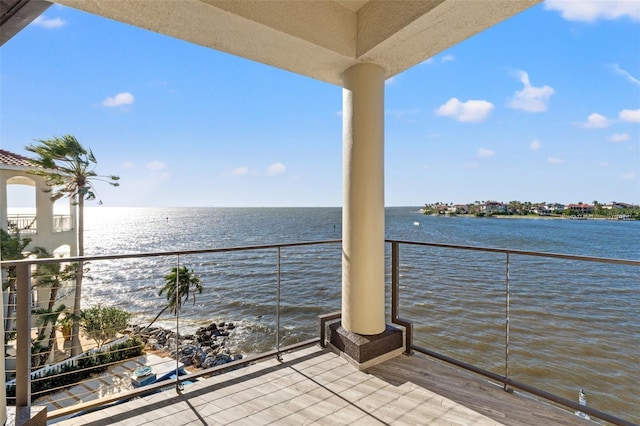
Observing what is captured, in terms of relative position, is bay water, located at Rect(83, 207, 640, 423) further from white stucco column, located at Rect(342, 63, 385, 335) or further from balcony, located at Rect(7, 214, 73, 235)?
balcony, located at Rect(7, 214, 73, 235)

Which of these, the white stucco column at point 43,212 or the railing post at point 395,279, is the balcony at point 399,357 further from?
the white stucco column at point 43,212

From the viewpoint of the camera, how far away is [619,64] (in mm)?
13469

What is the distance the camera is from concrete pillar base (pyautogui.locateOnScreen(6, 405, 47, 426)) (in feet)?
4.28

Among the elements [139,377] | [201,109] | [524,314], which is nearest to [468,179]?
[524,314]

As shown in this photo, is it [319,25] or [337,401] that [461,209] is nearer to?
[319,25]

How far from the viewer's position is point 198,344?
971 centimetres

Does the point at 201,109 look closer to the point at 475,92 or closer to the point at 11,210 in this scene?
the point at 11,210

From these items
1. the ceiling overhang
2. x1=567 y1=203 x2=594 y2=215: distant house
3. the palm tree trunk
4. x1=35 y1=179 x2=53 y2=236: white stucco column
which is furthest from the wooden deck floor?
x1=567 y1=203 x2=594 y2=215: distant house

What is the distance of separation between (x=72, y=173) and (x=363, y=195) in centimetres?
1396

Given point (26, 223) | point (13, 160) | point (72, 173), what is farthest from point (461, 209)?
point (13, 160)

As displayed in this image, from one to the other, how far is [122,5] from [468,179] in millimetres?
29171

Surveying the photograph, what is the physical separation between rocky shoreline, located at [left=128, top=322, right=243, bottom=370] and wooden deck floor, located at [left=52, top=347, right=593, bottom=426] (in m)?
6.64

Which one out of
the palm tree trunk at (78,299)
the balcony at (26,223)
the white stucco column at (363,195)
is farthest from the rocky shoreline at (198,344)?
the white stucco column at (363,195)

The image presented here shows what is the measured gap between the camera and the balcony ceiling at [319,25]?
5.50 feet
